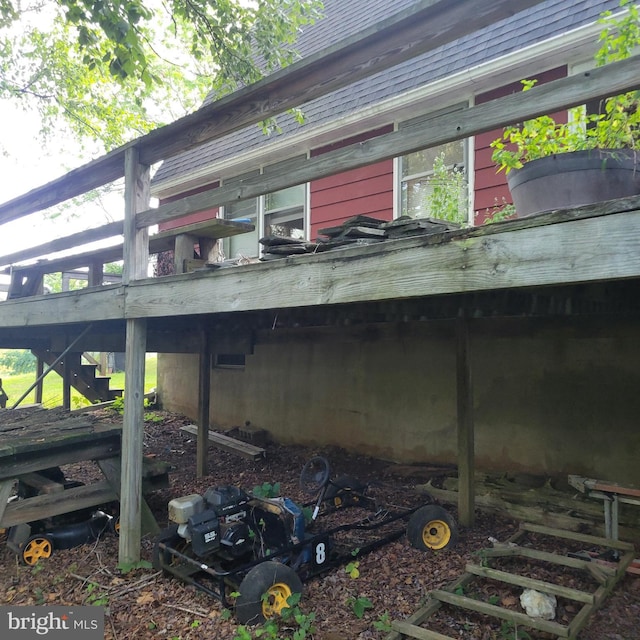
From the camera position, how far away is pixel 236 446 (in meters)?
7.12

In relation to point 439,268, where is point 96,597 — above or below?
below

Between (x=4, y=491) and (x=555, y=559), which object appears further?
(x=4, y=491)

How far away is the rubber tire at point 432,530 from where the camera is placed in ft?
13.0

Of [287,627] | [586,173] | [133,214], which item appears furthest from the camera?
[133,214]

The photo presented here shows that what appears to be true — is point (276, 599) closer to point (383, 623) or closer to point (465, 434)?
point (383, 623)

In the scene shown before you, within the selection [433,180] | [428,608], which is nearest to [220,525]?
[428,608]

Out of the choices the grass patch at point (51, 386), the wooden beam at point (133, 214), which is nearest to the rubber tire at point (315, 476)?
the wooden beam at point (133, 214)

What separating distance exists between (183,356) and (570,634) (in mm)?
7871

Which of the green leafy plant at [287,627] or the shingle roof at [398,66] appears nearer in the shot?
the green leafy plant at [287,627]

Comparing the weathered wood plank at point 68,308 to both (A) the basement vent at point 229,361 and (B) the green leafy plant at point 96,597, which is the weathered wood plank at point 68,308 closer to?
(B) the green leafy plant at point 96,597

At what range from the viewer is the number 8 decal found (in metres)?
3.55

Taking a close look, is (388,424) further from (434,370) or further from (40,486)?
(40,486)

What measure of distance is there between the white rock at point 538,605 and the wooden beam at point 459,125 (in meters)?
2.60

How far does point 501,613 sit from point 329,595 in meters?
1.12
